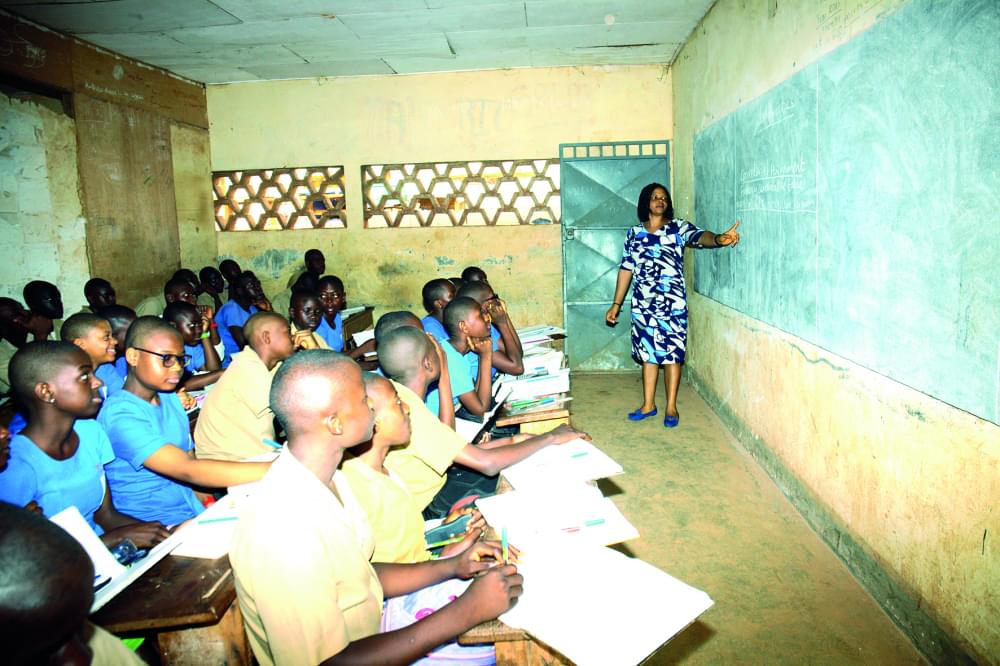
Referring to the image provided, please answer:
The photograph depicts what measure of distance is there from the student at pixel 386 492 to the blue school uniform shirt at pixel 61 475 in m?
0.95

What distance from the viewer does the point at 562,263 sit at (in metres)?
6.33

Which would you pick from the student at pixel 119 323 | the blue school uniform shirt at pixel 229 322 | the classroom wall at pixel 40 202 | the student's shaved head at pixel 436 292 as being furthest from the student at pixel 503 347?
the classroom wall at pixel 40 202

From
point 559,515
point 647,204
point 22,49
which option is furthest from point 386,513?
point 22,49

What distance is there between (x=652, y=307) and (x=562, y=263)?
2.02 m

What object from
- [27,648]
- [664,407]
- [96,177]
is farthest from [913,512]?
[96,177]

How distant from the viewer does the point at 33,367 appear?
183cm

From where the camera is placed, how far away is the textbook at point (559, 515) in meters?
1.37

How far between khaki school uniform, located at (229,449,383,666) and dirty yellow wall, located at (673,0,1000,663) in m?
1.70

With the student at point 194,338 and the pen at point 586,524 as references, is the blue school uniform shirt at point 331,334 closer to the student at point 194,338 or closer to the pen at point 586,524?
the student at point 194,338

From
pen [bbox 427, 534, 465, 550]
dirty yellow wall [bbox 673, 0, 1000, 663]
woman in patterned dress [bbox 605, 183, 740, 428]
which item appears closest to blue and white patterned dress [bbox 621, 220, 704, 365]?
woman in patterned dress [bbox 605, 183, 740, 428]

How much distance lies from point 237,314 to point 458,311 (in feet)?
9.88

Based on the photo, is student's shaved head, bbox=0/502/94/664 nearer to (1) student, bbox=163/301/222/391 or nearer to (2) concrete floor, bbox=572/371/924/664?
(2) concrete floor, bbox=572/371/924/664

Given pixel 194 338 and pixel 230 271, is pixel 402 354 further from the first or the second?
pixel 230 271

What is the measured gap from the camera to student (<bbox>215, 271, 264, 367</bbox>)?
190 inches
